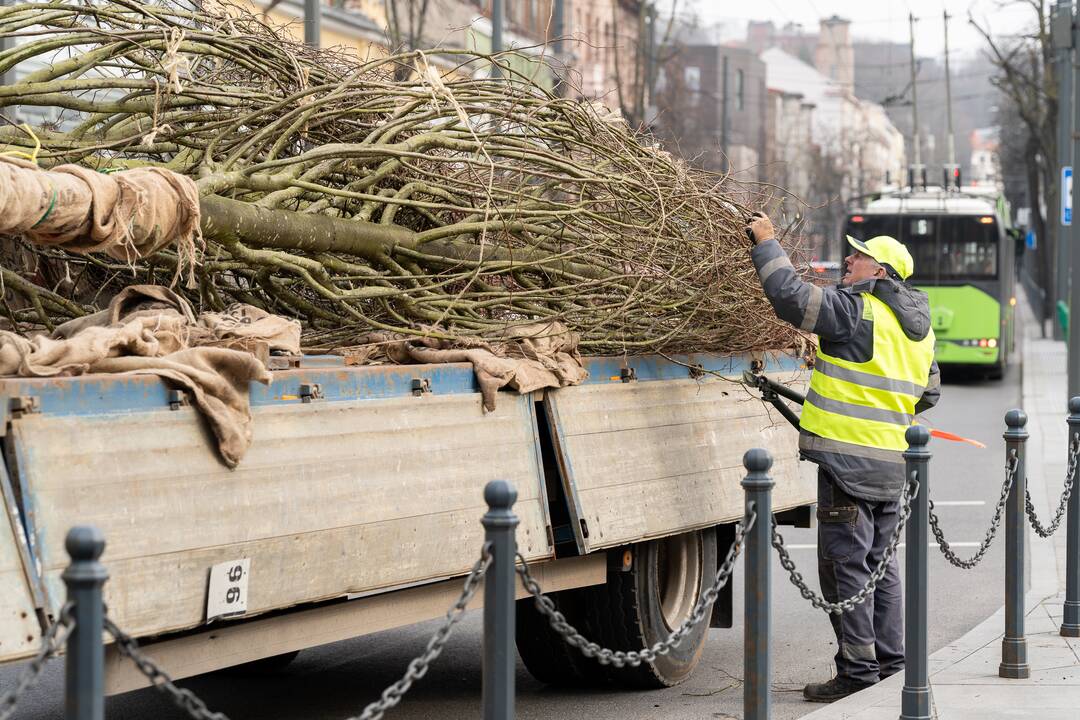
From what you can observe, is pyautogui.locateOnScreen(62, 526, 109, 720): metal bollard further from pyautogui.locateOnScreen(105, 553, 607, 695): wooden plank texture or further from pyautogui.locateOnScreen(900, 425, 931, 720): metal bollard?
pyautogui.locateOnScreen(900, 425, 931, 720): metal bollard

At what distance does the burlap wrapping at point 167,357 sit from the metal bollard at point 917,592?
242 centimetres

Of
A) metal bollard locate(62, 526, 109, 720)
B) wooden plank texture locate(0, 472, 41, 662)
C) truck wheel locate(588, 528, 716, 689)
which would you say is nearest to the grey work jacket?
truck wheel locate(588, 528, 716, 689)

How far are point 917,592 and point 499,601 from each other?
251cm

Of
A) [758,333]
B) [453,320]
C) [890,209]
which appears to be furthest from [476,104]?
[890,209]

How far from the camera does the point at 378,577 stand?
5.07 m

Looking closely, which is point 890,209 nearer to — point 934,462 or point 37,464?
point 934,462

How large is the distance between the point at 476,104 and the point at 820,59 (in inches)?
4719

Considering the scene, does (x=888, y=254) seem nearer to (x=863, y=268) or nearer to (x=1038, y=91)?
(x=863, y=268)

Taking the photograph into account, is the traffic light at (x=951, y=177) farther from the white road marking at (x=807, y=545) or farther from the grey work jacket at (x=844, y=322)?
the grey work jacket at (x=844, y=322)

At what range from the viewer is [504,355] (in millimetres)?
6070

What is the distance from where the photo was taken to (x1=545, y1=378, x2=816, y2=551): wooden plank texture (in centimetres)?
607

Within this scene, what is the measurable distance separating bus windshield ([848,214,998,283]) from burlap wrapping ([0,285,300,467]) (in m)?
22.6

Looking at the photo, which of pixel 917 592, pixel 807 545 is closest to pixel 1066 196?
pixel 807 545

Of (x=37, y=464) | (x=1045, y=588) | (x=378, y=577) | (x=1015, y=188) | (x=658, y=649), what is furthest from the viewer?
(x=1015, y=188)
